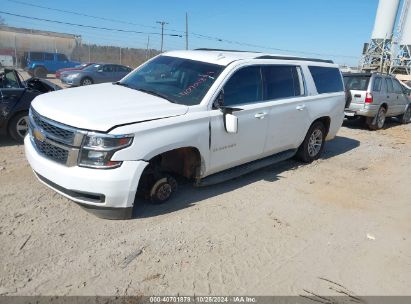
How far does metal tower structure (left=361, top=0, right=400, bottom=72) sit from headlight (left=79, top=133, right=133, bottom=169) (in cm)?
4493

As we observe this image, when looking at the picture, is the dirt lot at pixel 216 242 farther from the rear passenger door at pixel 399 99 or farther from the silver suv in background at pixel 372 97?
the rear passenger door at pixel 399 99

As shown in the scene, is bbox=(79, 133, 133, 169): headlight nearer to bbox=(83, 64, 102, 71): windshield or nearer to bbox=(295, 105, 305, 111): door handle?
bbox=(295, 105, 305, 111): door handle

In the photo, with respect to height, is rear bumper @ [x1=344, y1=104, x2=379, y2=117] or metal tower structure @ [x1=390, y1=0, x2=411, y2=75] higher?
metal tower structure @ [x1=390, y1=0, x2=411, y2=75]

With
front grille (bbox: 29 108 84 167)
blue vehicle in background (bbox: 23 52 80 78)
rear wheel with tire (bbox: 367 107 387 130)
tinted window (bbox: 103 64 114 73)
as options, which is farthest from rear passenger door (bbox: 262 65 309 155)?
blue vehicle in background (bbox: 23 52 80 78)

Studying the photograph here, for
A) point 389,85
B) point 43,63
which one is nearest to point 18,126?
point 389,85

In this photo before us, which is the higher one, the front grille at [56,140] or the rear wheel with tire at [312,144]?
the front grille at [56,140]

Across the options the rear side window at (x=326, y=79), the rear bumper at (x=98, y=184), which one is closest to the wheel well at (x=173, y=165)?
the rear bumper at (x=98, y=184)

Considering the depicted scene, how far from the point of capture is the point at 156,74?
5.30 metres

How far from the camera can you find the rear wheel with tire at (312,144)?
22.3 feet

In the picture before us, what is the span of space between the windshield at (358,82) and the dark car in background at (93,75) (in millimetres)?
13113

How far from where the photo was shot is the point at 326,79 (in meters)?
7.02

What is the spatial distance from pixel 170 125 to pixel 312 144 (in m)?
3.79

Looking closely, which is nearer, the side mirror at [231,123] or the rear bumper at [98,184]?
the rear bumper at [98,184]

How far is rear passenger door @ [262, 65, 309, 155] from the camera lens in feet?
18.1
